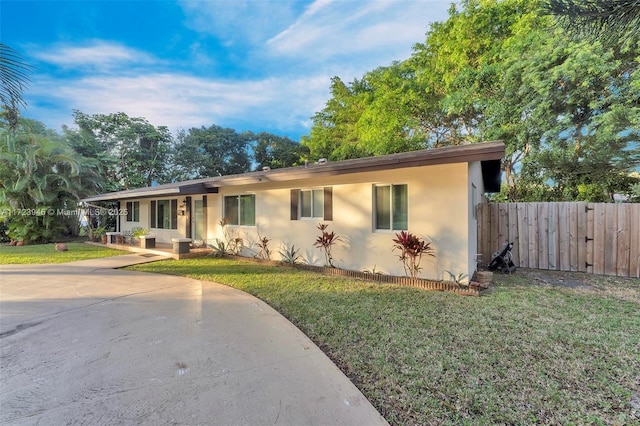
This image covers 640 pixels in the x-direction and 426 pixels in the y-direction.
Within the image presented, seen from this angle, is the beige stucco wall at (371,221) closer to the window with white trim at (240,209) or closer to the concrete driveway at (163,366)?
the window with white trim at (240,209)

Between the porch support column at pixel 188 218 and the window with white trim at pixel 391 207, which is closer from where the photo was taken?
the window with white trim at pixel 391 207

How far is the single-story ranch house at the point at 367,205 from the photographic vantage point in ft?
19.2

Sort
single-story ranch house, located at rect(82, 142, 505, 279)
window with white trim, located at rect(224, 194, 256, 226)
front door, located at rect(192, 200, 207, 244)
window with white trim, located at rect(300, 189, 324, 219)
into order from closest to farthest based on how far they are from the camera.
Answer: single-story ranch house, located at rect(82, 142, 505, 279), window with white trim, located at rect(300, 189, 324, 219), window with white trim, located at rect(224, 194, 256, 226), front door, located at rect(192, 200, 207, 244)

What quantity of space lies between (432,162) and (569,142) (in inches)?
337

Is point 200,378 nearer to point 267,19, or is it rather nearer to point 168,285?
point 168,285

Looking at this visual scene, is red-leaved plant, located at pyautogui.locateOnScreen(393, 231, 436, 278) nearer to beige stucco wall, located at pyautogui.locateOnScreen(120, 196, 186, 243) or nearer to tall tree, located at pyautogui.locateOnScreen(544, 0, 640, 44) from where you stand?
tall tree, located at pyautogui.locateOnScreen(544, 0, 640, 44)

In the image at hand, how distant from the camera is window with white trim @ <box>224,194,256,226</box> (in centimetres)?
976

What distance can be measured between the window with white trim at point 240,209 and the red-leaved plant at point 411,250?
5.26m

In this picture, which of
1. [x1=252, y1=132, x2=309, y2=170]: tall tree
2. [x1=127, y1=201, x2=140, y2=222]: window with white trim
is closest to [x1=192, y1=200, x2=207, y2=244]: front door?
[x1=127, y1=201, x2=140, y2=222]: window with white trim

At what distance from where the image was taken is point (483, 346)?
3312 mm

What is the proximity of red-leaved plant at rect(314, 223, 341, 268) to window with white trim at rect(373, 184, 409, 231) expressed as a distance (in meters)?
1.21

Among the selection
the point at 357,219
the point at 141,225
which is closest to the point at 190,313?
the point at 357,219

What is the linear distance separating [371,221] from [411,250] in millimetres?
1309

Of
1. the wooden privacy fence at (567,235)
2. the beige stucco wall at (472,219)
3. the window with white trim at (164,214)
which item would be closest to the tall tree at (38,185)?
the window with white trim at (164,214)
